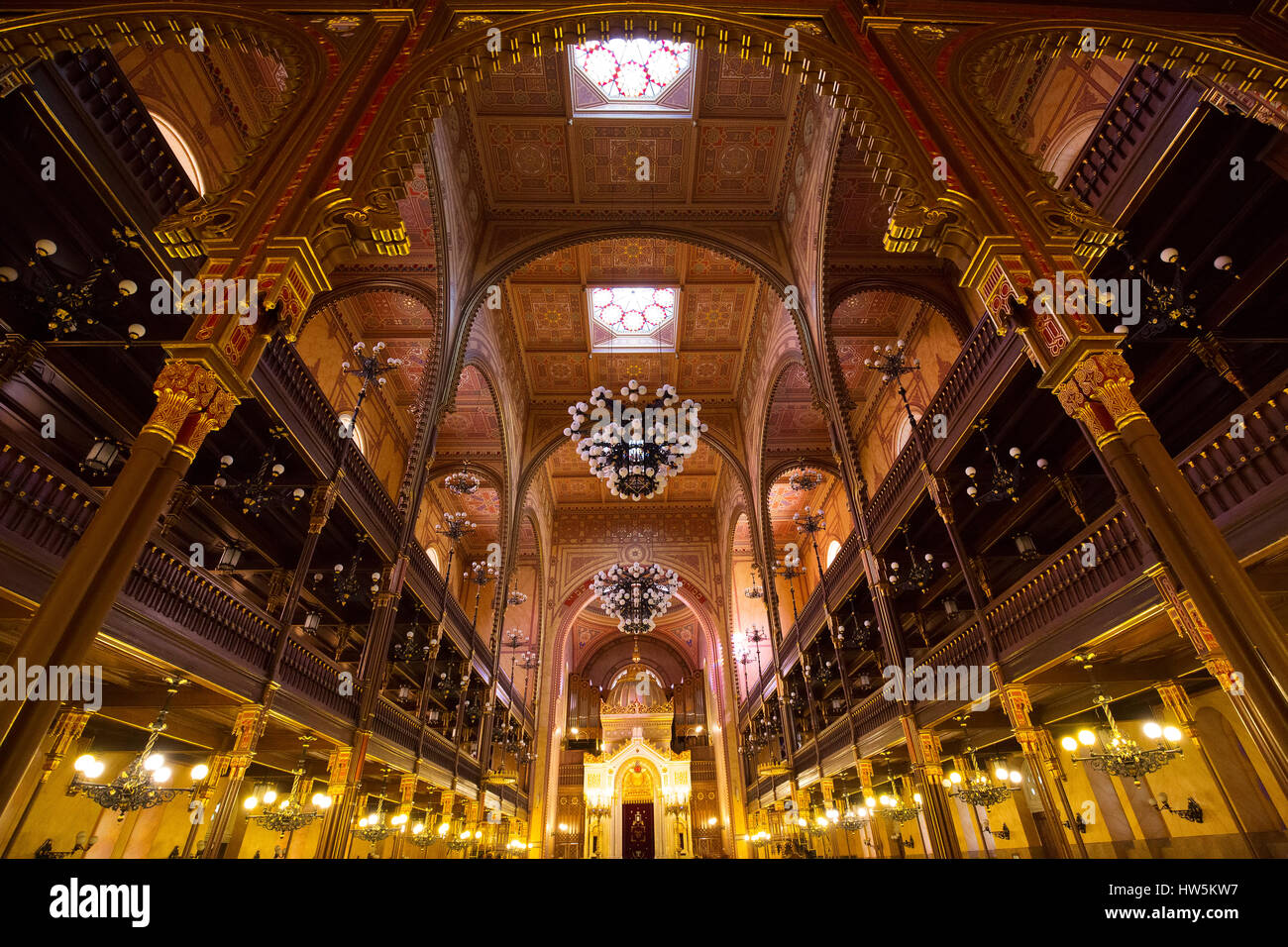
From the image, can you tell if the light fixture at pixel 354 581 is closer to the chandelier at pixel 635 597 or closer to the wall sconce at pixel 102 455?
the wall sconce at pixel 102 455

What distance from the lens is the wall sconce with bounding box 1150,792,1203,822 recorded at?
991 centimetres

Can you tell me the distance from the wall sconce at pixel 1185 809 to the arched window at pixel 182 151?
2032cm

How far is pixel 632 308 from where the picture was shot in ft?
63.0

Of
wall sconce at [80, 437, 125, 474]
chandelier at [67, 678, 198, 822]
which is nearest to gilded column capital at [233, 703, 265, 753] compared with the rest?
chandelier at [67, 678, 198, 822]

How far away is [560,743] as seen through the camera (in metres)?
29.3

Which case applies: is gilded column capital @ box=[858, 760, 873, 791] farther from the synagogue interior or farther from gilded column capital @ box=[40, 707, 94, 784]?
gilded column capital @ box=[40, 707, 94, 784]

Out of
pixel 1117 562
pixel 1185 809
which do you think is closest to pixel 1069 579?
pixel 1117 562

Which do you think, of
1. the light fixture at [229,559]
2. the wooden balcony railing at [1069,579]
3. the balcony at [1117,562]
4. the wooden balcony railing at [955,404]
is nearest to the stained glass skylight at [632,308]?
the wooden balcony railing at [955,404]

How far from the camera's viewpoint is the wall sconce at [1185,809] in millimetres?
9914

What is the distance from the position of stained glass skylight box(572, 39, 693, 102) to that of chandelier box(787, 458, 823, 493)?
12.1 m

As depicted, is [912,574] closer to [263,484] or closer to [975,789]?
[975,789]
